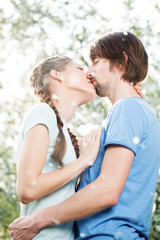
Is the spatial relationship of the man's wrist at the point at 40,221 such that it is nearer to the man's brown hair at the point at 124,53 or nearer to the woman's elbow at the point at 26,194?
the woman's elbow at the point at 26,194

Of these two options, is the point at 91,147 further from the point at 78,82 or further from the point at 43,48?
the point at 43,48

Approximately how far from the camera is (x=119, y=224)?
1.97m

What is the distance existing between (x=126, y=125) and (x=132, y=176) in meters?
0.30

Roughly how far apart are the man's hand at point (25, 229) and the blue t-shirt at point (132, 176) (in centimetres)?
27

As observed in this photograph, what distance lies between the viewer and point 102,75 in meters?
2.72

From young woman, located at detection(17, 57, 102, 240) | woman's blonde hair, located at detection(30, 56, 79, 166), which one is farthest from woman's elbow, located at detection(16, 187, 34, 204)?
woman's blonde hair, located at detection(30, 56, 79, 166)

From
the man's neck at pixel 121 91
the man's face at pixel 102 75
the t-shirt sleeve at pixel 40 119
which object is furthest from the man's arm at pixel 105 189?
the man's face at pixel 102 75

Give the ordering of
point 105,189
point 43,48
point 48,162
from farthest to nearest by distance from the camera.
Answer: point 43,48, point 48,162, point 105,189

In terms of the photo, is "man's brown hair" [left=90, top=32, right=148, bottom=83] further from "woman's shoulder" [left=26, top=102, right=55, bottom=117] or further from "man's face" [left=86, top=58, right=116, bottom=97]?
"woman's shoulder" [left=26, top=102, right=55, bottom=117]

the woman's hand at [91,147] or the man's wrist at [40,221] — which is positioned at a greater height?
the woman's hand at [91,147]

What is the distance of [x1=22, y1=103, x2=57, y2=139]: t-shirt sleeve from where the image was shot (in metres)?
2.26

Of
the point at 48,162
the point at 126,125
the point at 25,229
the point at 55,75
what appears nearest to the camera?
the point at 126,125

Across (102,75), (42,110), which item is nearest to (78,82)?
(102,75)

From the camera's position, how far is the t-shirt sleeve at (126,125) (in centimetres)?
198
